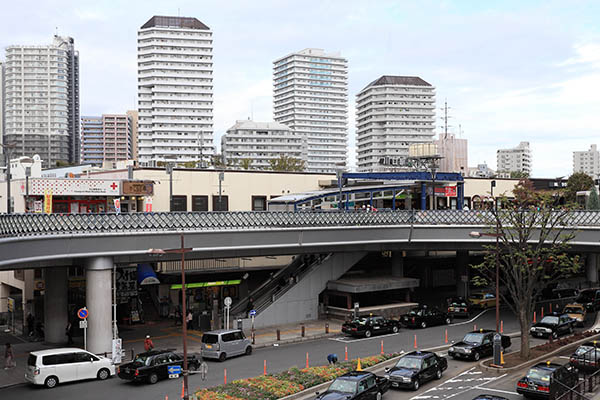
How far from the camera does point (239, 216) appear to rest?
3906cm

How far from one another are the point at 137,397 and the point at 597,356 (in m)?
21.4

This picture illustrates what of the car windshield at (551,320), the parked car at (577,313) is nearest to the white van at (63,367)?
the car windshield at (551,320)

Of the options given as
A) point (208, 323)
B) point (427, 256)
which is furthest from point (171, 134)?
point (208, 323)

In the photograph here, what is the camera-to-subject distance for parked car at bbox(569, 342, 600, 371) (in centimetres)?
2853

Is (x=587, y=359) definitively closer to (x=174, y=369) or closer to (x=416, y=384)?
(x=416, y=384)

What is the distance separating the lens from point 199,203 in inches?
2073

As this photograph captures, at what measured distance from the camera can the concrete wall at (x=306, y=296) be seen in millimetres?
44094

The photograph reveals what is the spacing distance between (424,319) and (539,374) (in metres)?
16.9

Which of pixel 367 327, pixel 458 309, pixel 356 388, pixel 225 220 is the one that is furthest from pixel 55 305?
pixel 458 309

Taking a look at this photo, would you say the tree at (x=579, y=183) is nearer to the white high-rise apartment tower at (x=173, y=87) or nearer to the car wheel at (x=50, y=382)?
the car wheel at (x=50, y=382)

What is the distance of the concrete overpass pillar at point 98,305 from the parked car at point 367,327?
1460cm

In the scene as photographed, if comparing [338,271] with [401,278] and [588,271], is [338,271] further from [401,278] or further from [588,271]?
[588,271]

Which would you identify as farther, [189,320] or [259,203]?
[259,203]

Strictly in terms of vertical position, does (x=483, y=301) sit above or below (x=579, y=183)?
below
